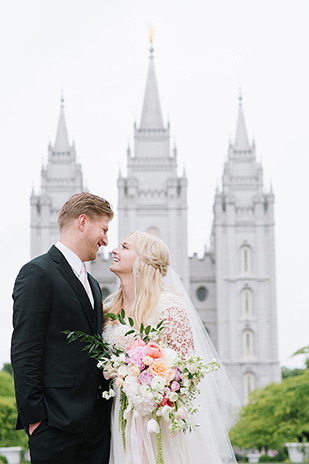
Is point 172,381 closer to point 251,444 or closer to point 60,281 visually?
point 60,281

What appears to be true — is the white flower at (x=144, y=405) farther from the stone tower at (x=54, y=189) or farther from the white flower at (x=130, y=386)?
the stone tower at (x=54, y=189)

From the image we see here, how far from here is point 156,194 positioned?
1699 inches

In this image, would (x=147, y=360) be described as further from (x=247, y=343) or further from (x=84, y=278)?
(x=247, y=343)

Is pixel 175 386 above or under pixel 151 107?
under

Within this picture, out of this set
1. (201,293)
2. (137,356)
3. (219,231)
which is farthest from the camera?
(201,293)

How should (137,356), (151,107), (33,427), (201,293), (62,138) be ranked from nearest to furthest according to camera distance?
(33,427), (137,356), (201,293), (151,107), (62,138)

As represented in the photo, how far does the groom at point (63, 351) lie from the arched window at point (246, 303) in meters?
38.1

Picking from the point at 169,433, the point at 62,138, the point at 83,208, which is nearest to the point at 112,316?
the point at 83,208

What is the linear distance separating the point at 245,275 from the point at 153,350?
3856 cm

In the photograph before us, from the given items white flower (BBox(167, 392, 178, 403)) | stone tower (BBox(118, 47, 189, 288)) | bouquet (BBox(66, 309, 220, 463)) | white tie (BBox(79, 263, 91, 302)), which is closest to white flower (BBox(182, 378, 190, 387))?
bouquet (BBox(66, 309, 220, 463))

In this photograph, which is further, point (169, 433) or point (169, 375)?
point (169, 433)

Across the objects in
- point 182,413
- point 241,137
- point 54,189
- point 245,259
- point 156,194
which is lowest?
point 182,413

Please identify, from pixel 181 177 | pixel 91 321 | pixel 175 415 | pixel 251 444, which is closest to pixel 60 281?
pixel 91 321

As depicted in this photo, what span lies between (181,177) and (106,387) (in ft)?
130
